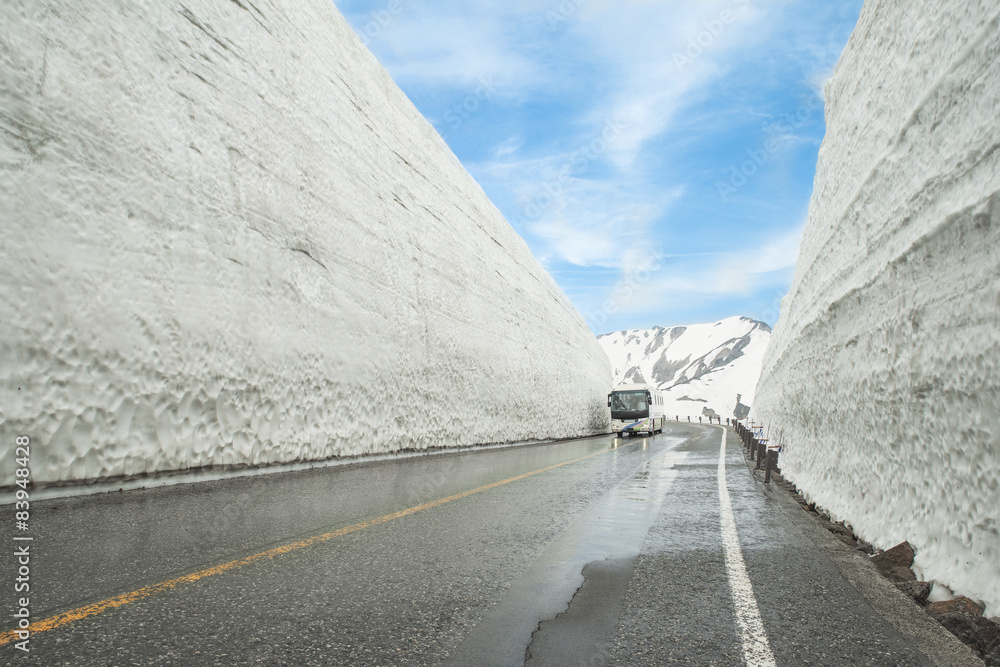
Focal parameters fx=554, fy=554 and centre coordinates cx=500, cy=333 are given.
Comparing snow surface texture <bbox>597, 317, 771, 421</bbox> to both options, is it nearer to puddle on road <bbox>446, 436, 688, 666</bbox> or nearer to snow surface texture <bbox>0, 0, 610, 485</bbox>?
snow surface texture <bbox>0, 0, 610, 485</bbox>

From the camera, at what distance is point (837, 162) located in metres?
10.4

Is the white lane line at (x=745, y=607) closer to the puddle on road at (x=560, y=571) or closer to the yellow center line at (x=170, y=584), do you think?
the puddle on road at (x=560, y=571)

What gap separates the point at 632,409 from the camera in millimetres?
Answer: 28750

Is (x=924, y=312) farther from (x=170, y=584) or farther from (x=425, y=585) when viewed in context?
(x=170, y=584)

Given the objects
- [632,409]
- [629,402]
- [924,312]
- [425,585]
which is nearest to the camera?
[425,585]

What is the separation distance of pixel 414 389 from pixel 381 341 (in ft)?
5.99

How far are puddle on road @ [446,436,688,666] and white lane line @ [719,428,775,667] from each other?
66cm

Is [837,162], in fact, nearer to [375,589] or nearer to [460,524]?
[460,524]

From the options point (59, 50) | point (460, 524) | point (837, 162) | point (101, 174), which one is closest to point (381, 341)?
point (101, 174)

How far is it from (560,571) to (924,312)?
3.55 m

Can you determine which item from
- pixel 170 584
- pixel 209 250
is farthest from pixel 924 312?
pixel 209 250

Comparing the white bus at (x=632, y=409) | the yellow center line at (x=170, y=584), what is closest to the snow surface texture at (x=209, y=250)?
the yellow center line at (x=170, y=584)

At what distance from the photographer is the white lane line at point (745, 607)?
2.50m

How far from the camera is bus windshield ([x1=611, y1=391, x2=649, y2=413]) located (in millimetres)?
28750
